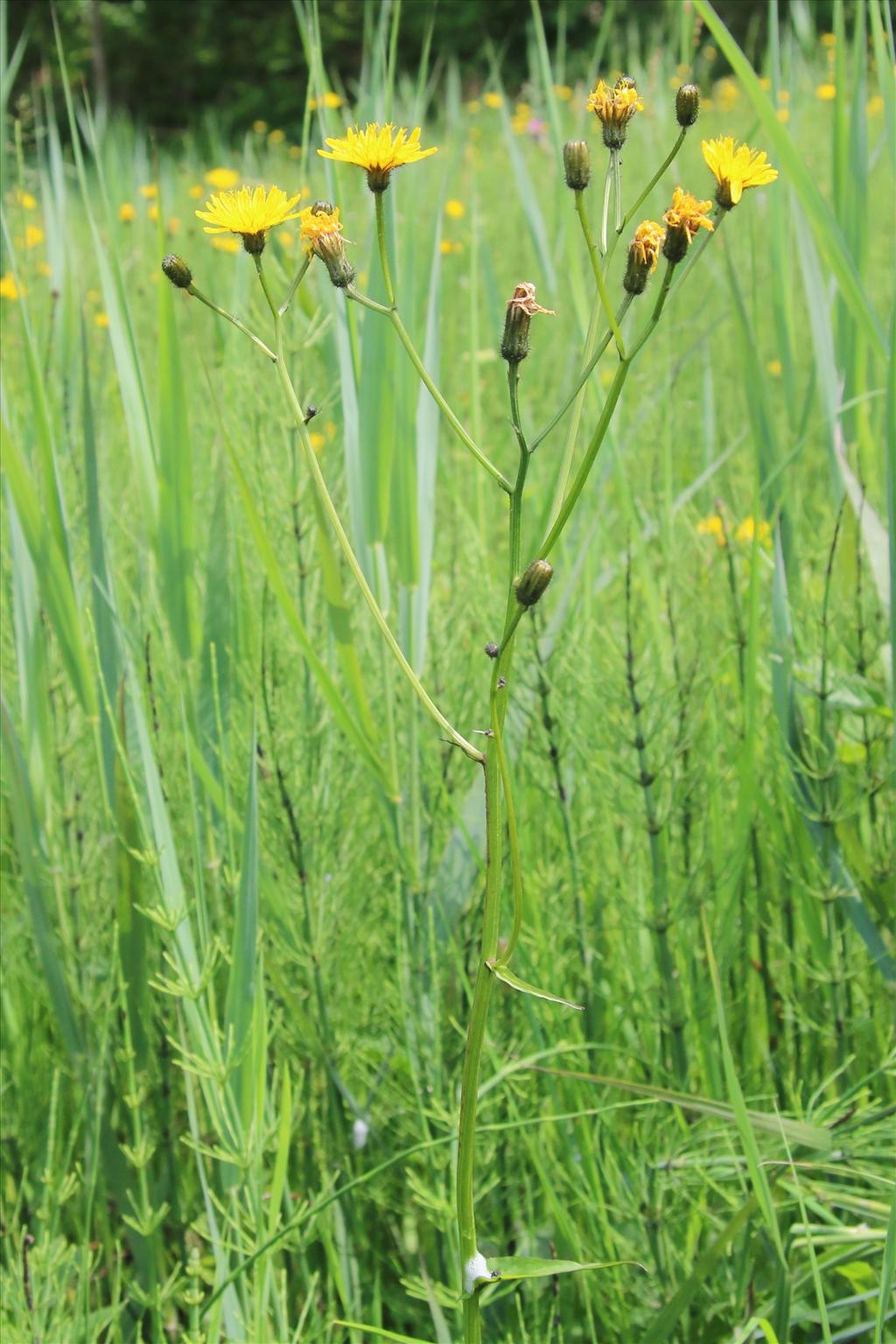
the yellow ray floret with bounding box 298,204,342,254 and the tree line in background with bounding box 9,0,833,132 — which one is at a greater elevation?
the tree line in background with bounding box 9,0,833,132

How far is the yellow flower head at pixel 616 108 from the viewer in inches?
20.2

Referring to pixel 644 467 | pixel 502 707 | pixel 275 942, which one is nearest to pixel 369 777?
pixel 275 942

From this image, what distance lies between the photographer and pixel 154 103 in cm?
1205

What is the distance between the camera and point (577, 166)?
1.73ft

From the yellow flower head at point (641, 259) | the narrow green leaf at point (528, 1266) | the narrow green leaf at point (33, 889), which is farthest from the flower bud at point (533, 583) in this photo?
the narrow green leaf at point (33, 889)

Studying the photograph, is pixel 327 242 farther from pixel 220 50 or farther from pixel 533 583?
pixel 220 50

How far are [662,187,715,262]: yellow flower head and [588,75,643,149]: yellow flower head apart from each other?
0.17 ft

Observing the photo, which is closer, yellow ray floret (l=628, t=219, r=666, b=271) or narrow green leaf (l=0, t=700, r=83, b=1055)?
yellow ray floret (l=628, t=219, r=666, b=271)

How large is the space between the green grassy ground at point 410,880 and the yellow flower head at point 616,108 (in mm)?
233

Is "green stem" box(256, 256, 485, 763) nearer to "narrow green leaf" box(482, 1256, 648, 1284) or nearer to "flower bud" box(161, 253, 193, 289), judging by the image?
"flower bud" box(161, 253, 193, 289)

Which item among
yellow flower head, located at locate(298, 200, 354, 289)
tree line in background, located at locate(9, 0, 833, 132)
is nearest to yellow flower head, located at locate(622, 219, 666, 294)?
yellow flower head, located at locate(298, 200, 354, 289)

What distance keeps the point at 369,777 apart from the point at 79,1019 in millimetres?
271

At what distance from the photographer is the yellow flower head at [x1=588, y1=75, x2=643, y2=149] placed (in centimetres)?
51

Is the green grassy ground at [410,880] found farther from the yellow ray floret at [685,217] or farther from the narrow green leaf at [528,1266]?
the yellow ray floret at [685,217]
